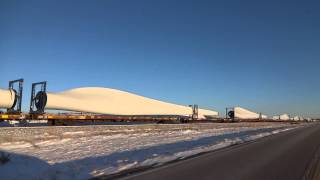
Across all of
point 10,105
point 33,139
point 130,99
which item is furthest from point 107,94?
point 33,139

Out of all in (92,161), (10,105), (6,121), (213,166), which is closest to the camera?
(213,166)

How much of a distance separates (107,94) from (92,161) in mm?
140032

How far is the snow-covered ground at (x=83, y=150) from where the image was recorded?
12297 mm

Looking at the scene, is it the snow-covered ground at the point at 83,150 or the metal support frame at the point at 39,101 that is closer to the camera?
the snow-covered ground at the point at 83,150

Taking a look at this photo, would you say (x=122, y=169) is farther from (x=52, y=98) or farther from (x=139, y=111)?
(x=139, y=111)

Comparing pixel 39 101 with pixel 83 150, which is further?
pixel 39 101

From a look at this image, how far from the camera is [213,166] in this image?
1448cm

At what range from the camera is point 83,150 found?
21.9 m

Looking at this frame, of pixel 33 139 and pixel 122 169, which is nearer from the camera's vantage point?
pixel 122 169

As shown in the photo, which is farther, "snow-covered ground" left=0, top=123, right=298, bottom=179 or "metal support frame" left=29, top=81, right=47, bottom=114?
"metal support frame" left=29, top=81, right=47, bottom=114

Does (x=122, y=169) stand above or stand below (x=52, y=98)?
below

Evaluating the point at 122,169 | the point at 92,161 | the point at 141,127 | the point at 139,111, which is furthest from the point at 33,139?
the point at 139,111

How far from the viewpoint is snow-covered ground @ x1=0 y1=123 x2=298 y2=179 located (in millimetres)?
12297

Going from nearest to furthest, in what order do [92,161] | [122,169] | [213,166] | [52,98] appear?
[122,169] < [213,166] < [92,161] < [52,98]
